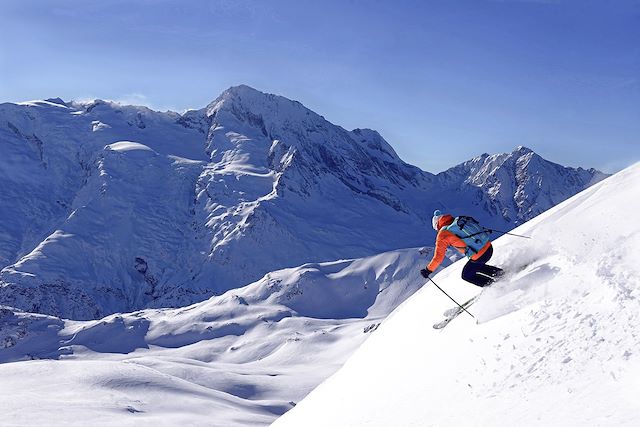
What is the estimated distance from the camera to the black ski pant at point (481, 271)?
42.7 ft

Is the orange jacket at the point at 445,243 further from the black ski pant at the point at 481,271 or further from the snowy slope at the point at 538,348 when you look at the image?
the snowy slope at the point at 538,348

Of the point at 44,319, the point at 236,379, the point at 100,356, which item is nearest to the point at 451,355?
the point at 236,379

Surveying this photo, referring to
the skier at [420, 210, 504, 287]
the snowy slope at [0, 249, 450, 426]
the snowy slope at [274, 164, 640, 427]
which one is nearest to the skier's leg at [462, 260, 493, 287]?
the skier at [420, 210, 504, 287]

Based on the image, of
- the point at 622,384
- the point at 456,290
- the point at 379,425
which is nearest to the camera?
the point at 622,384

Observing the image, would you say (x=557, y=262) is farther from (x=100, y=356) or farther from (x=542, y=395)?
(x=100, y=356)

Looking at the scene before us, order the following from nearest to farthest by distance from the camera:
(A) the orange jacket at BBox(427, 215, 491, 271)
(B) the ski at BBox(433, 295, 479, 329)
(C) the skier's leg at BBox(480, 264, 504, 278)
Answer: (B) the ski at BBox(433, 295, 479, 329) → (C) the skier's leg at BBox(480, 264, 504, 278) → (A) the orange jacket at BBox(427, 215, 491, 271)

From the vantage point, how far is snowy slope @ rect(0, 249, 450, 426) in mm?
69125

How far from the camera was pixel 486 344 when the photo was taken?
1034cm

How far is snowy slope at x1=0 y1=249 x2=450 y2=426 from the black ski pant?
174 feet

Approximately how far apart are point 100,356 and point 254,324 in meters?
45.2

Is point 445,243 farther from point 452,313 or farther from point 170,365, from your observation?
point 170,365

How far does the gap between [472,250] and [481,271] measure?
1.74 ft

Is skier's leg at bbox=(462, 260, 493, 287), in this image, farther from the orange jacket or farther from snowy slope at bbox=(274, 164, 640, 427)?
snowy slope at bbox=(274, 164, 640, 427)

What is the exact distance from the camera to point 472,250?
13.5 meters
